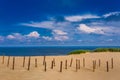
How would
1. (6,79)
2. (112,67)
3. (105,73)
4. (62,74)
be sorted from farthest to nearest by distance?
1. (112,67)
2. (105,73)
3. (62,74)
4. (6,79)

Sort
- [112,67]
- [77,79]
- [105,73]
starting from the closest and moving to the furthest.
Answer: [77,79], [105,73], [112,67]

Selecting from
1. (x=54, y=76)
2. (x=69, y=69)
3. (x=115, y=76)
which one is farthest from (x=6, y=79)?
(x=115, y=76)

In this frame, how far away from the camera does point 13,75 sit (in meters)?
29.6

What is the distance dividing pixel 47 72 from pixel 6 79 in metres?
6.04

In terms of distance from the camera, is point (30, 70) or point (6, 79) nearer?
point (6, 79)

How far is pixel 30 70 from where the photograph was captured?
3325 cm

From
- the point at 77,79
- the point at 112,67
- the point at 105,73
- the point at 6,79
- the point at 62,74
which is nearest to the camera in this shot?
the point at 6,79

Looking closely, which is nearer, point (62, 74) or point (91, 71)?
point (62, 74)

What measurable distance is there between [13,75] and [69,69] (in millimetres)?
8418

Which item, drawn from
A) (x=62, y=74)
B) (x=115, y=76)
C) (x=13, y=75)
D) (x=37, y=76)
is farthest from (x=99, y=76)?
(x=13, y=75)

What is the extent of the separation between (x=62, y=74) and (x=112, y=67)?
31.0 ft

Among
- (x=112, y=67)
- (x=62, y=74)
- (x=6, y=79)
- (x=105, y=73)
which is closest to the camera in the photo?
(x=6, y=79)

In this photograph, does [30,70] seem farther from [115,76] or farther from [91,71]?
[115,76]

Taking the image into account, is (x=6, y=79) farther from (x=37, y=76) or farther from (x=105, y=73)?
(x=105, y=73)
